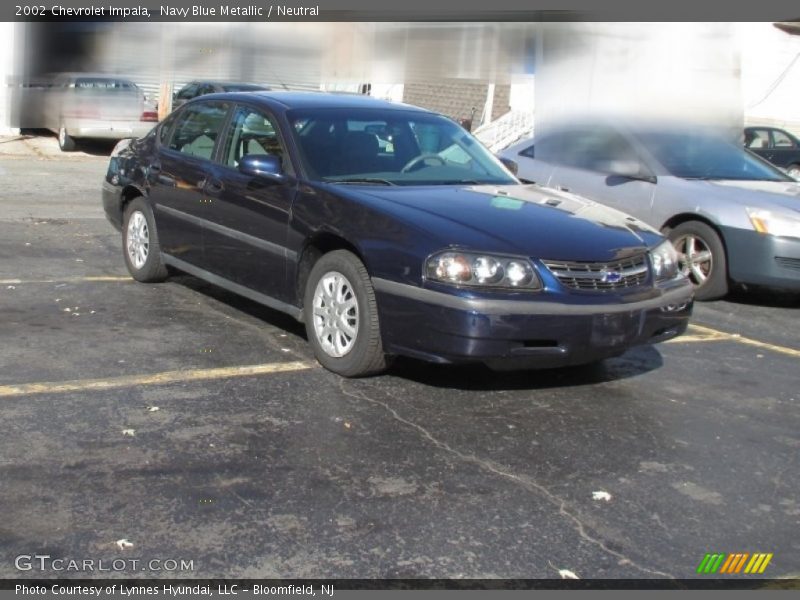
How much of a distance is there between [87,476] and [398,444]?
1.36 m

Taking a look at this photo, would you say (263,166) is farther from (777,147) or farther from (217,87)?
(777,147)

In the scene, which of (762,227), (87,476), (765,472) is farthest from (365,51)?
(762,227)

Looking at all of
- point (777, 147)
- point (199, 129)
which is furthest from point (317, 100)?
point (777, 147)

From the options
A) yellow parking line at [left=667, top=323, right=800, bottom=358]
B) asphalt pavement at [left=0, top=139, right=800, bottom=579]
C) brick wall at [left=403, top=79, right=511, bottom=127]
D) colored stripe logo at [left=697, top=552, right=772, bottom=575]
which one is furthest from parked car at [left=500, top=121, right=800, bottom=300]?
brick wall at [left=403, top=79, right=511, bottom=127]

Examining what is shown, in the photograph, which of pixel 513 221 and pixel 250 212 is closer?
pixel 513 221

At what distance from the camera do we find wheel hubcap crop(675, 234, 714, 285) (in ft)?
27.5

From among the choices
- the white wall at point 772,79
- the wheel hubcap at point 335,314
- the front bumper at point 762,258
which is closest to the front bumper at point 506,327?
the wheel hubcap at point 335,314

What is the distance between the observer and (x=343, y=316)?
548 centimetres

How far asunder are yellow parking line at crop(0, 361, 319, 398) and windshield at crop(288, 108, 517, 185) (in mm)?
1129

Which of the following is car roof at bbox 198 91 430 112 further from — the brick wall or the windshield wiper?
the brick wall

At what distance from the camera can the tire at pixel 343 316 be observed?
5293mm

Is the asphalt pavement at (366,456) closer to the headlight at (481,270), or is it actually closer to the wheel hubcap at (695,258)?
the headlight at (481,270)

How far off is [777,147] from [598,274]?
17.6 meters

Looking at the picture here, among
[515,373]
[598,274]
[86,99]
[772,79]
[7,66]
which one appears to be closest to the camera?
[7,66]
